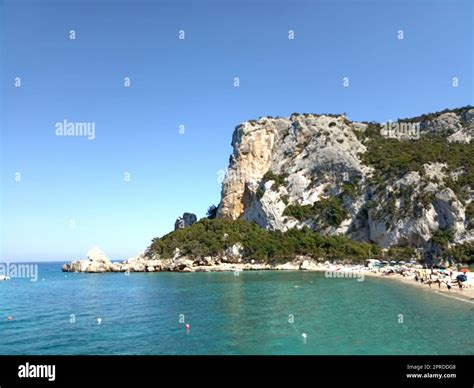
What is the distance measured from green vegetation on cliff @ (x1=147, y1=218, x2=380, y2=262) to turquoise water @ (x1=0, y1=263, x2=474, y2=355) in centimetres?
4390

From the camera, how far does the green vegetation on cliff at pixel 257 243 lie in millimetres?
79688

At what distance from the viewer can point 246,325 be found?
2209 cm

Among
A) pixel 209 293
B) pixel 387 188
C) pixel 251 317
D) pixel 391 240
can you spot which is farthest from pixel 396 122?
pixel 251 317

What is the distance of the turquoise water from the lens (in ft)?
56.7

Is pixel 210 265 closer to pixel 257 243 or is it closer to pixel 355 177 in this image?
pixel 257 243

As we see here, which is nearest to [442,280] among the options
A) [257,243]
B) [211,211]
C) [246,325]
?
[246,325]

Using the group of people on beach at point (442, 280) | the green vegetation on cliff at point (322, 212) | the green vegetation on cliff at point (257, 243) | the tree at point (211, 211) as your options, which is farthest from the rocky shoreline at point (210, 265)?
the tree at point (211, 211)

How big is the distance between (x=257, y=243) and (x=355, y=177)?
105 ft

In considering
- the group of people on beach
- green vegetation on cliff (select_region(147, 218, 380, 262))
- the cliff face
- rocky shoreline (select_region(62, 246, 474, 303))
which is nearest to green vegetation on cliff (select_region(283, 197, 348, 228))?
the cliff face

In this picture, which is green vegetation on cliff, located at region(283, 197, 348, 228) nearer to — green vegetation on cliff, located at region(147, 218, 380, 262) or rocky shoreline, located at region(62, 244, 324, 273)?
green vegetation on cliff, located at region(147, 218, 380, 262)

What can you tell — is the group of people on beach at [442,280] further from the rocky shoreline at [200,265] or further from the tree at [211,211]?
the tree at [211,211]

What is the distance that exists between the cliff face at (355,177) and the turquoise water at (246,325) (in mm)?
47622

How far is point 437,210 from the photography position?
76562mm
